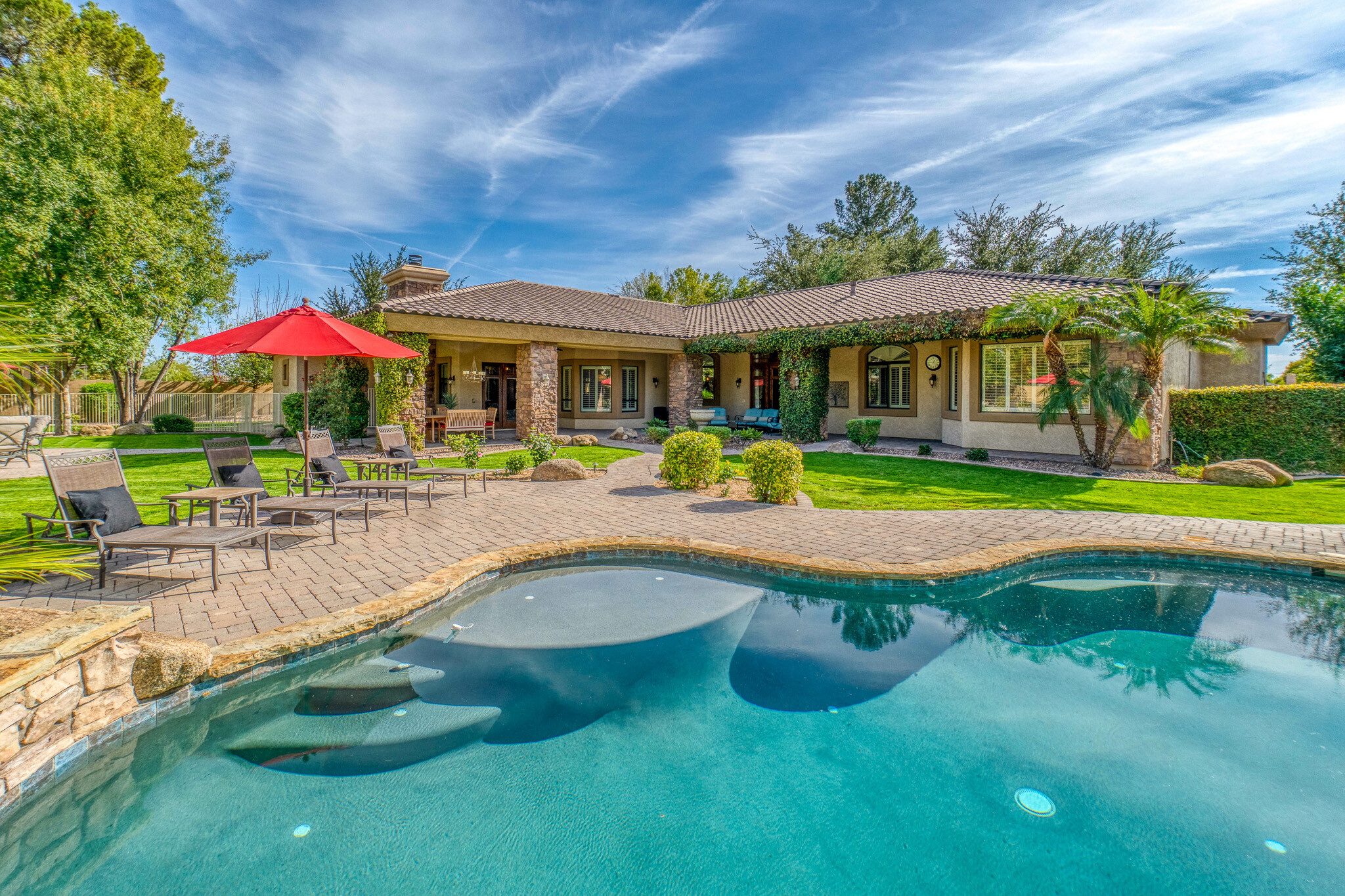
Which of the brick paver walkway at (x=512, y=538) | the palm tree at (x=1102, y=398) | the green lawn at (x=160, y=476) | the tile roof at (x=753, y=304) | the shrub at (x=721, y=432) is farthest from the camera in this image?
the shrub at (x=721, y=432)

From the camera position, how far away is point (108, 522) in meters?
5.17

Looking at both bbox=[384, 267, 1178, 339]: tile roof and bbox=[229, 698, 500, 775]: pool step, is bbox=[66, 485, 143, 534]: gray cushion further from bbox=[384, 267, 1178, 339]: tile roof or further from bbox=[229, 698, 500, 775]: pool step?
bbox=[384, 267, 1178, 339]: tile roof

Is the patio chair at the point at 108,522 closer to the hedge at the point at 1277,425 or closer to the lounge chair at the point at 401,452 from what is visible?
the lounge chair at the point at 401,452

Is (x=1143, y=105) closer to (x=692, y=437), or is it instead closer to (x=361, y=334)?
(x=692, y=437)

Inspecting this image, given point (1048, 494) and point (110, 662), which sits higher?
point (1048, 494)

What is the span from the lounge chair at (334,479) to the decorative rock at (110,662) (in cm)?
Result: 456

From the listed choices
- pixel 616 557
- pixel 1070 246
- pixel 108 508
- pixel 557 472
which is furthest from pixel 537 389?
pixel 1070 246

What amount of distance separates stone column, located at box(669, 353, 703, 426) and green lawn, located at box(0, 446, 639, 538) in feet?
14.7

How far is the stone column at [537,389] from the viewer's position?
57.1 ft

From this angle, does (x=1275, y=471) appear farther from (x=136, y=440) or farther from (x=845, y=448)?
(x=136, y=440)

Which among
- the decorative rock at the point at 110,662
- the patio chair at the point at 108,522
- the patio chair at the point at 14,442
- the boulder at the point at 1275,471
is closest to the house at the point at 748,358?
the boulder at the point at 1275,471

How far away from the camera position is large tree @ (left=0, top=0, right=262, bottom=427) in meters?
14.8

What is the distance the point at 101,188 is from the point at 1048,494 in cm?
2429

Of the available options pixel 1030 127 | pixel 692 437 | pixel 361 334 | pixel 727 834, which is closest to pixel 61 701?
pixel 727 834
